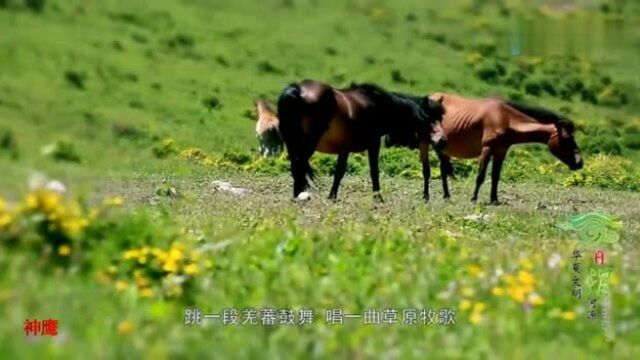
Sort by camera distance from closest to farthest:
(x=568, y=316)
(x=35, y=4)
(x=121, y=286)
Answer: (x=121, y=286), (x=568, y=316), (x=35, y=4)

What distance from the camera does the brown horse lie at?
20.8m

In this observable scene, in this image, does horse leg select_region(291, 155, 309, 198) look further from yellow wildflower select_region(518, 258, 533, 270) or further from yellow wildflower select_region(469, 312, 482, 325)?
yellow wildflower select_region(469, 312, 482, 325)

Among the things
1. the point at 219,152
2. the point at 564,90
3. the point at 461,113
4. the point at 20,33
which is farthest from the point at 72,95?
the point at 564,90

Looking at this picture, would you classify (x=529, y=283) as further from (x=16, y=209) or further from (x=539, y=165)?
(x=539, y=165)

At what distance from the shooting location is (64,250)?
25.6 feet

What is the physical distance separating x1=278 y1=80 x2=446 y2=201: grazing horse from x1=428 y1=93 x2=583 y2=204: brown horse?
104 centimetres

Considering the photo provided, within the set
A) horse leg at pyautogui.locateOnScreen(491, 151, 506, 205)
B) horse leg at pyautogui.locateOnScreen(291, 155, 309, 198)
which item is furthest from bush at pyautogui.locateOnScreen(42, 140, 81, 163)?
horse leg at pyautogui.locateOnScreen(491, 151, 506, 205)

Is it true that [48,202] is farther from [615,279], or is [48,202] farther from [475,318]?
[615,279]

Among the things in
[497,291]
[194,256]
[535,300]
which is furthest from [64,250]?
[535,300]

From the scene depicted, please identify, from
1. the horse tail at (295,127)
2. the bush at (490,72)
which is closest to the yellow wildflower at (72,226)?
the horse tail at (295,127)

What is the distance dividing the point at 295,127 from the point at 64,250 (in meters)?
9.79

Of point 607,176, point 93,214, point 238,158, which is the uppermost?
point 93,214

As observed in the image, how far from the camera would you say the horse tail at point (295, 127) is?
56.1ft

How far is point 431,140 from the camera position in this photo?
20750mm
